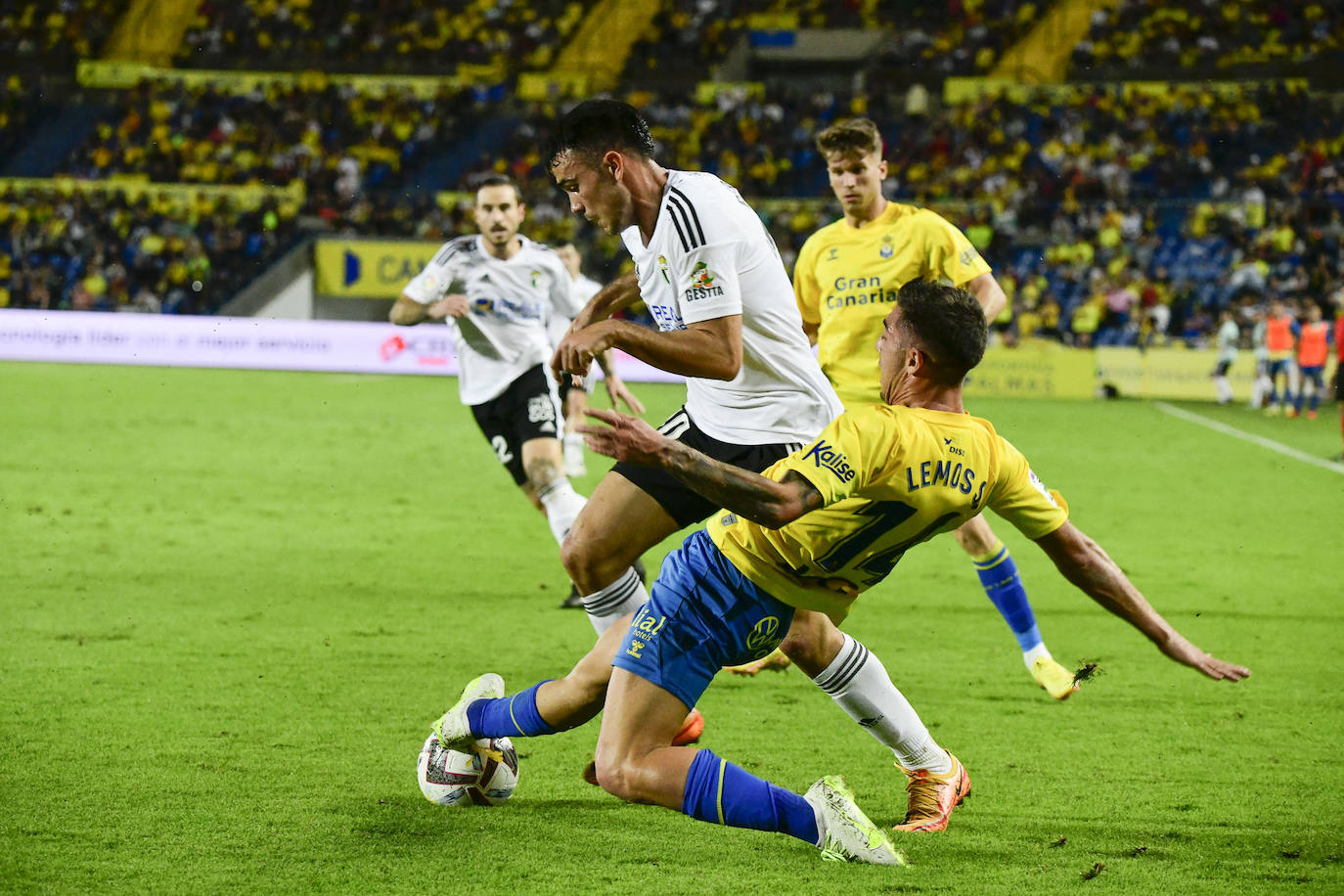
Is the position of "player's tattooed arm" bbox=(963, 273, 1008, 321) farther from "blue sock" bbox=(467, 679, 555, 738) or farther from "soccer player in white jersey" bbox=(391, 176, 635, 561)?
"blue sock" bbox=(467, 679, 555, 738)

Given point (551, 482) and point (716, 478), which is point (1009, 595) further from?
point (716, 478)

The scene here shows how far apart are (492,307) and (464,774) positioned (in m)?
3.95

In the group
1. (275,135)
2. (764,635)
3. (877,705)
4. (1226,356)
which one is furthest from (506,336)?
(275,135)

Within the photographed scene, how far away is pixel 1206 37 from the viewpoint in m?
33.2

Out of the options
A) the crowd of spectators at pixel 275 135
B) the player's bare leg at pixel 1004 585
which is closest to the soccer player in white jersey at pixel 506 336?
the player's bare leg at pixel 1004 585

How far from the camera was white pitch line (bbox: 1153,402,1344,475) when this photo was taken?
50.5ft

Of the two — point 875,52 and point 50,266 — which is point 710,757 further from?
point 875,52

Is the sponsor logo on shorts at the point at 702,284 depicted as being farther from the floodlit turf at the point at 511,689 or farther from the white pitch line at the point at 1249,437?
the white pitch line at the point at 1249,437

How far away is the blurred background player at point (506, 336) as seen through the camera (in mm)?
7562

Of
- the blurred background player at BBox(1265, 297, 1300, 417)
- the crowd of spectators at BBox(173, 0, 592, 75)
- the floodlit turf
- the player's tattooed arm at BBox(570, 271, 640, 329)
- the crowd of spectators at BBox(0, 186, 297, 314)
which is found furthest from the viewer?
the crowd of spectators at BBox(173, 0, 592, 75)

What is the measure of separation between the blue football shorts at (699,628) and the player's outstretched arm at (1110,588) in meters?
0.80

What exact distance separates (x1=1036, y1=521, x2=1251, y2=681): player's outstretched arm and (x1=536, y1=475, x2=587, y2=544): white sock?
384 cm

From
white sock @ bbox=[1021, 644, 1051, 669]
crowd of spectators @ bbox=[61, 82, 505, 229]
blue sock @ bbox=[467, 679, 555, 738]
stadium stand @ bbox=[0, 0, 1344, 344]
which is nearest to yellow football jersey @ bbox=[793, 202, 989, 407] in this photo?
white sock @ bbox=[1021, 644, 1051, 669]

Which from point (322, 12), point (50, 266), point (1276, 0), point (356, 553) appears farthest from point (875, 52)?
point (356, 553)
